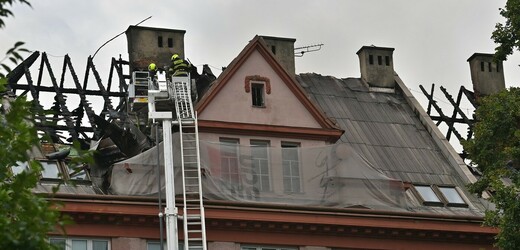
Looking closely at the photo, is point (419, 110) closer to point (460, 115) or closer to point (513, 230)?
point (460, 115)

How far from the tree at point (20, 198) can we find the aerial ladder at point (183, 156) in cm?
1189

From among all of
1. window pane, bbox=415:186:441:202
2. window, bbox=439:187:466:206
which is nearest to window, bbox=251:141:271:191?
window pane, bbox=415:186:441:202

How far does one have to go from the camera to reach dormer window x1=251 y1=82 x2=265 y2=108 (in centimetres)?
4559

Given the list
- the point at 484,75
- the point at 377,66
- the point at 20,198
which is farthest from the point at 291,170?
the point at 20,198

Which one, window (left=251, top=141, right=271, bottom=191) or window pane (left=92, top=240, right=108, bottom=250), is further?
window (left=251, top=141, right=271, bottom=191)

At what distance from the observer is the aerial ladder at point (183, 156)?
1547 inches

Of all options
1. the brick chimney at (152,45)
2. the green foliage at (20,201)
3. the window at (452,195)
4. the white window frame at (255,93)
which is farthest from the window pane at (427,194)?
the green foliage at (20,201)

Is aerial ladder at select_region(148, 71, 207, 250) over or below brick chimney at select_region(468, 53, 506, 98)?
below

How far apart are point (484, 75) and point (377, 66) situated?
183 inches

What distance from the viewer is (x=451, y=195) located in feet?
152

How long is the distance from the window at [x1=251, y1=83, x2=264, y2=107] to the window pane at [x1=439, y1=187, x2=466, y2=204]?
233 inches

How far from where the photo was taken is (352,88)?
5256 centimetres

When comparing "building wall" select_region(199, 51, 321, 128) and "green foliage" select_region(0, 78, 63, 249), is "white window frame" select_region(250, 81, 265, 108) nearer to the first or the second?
"building wall" select_region(199, 51, 321, 128)

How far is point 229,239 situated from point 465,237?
7.00m
